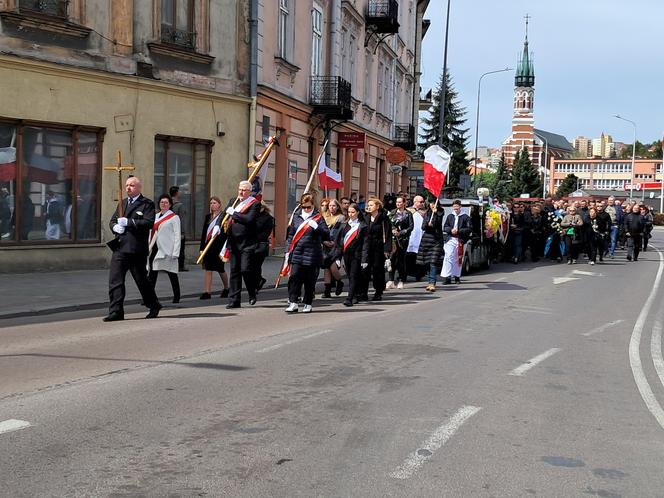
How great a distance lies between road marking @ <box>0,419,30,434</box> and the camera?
17.7 feet

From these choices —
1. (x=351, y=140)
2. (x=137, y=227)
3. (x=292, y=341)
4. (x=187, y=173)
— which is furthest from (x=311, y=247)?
(x=351, y=140)

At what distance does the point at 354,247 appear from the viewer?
1366cm

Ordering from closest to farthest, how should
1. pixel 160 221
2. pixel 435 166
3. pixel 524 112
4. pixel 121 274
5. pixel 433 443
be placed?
pixel 433 443
pixel 121 274
pixel 160 221
pixel 435 166
pixel 524 112

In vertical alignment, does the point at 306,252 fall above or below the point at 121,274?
above

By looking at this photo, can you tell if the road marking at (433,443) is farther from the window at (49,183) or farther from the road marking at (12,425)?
the window at (49,183)

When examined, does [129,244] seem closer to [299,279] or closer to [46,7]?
[299,279]

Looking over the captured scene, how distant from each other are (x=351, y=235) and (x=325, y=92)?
13.5 metres

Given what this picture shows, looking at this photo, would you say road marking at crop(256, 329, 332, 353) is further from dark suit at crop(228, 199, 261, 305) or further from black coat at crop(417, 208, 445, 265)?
black coat at crop(417, 208, 445, 265)

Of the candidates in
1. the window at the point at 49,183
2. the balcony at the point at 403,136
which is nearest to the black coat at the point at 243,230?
the window at the point at 49,183

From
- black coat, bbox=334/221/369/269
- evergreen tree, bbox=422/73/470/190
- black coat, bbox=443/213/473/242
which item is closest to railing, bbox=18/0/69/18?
black coat, bbox=334/221/369/269

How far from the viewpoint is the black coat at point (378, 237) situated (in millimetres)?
14016

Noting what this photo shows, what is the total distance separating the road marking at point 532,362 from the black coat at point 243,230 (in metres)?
4.91

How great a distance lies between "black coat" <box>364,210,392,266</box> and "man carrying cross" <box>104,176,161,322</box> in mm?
4227

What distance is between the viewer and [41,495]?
423 cm
